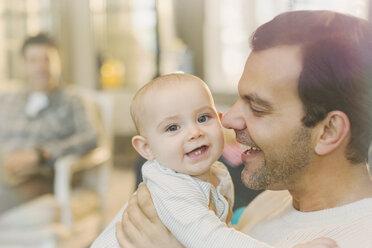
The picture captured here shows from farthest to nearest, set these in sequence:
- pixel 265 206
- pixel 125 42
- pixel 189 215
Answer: pixel 125 42 < pixel 265 206 < pixel 189 215

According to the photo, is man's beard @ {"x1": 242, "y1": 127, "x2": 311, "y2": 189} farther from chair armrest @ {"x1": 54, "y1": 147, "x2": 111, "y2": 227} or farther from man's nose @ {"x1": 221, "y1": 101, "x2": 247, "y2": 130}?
chair armrest @ {"x1": 54, "y1": 147, "x2": 111, "y2": 227}

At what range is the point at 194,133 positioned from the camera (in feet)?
2.19

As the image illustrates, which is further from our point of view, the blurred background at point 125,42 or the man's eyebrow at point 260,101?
the blurred background at point 125,42

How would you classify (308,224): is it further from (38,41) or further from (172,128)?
(38,41)

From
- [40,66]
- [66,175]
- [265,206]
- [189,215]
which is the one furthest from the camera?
[40,66]

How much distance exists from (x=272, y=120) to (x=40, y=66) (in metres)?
1.68

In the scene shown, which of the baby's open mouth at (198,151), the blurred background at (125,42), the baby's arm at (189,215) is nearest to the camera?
the baby's arm at (189,215)

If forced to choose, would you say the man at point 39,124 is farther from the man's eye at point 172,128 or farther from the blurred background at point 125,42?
the man's eye at point 172,128

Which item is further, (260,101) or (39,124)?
(39,124)

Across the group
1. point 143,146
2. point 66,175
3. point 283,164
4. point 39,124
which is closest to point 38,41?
point 39,124

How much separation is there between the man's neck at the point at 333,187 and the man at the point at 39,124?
148cm

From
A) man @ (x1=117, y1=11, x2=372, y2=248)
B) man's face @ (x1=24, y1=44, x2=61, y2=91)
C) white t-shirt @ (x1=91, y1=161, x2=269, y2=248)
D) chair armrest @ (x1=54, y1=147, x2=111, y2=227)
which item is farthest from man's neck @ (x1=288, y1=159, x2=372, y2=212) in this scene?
man's face @ (x1=24, y1=44, x2=61, y2=91)

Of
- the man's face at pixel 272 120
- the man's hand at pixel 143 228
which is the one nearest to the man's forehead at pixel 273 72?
the man's face at pixel 272 120

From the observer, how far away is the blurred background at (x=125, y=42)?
3143mm
